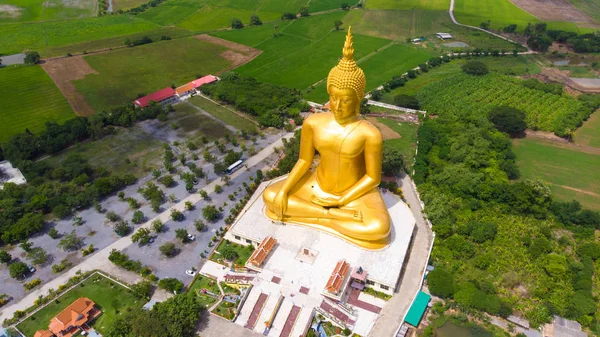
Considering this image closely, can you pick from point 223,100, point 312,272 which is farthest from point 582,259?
point 223,100

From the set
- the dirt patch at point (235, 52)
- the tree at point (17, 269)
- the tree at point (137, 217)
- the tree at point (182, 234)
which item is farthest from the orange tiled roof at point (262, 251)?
the dirt patch at point (235, 52)

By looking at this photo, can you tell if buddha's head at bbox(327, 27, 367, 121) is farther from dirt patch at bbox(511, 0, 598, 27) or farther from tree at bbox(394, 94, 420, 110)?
dirt patch at bbox(511, 0, 598, 27)

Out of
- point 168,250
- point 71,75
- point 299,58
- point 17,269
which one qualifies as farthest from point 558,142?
point 71,75

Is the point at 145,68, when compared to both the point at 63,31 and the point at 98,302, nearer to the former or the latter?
the point at 63,31

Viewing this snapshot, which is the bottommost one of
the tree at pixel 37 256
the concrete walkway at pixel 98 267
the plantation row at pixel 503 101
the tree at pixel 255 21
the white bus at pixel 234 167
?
the plantation row at pixel 503 101

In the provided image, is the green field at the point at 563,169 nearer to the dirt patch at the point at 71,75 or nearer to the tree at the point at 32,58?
the dirt patch at the point at 71,75

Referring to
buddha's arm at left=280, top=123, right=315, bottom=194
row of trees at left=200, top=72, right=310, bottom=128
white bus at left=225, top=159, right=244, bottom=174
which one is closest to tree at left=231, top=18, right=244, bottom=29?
row of trees at left=200, top=72, right=310, bottom=128
